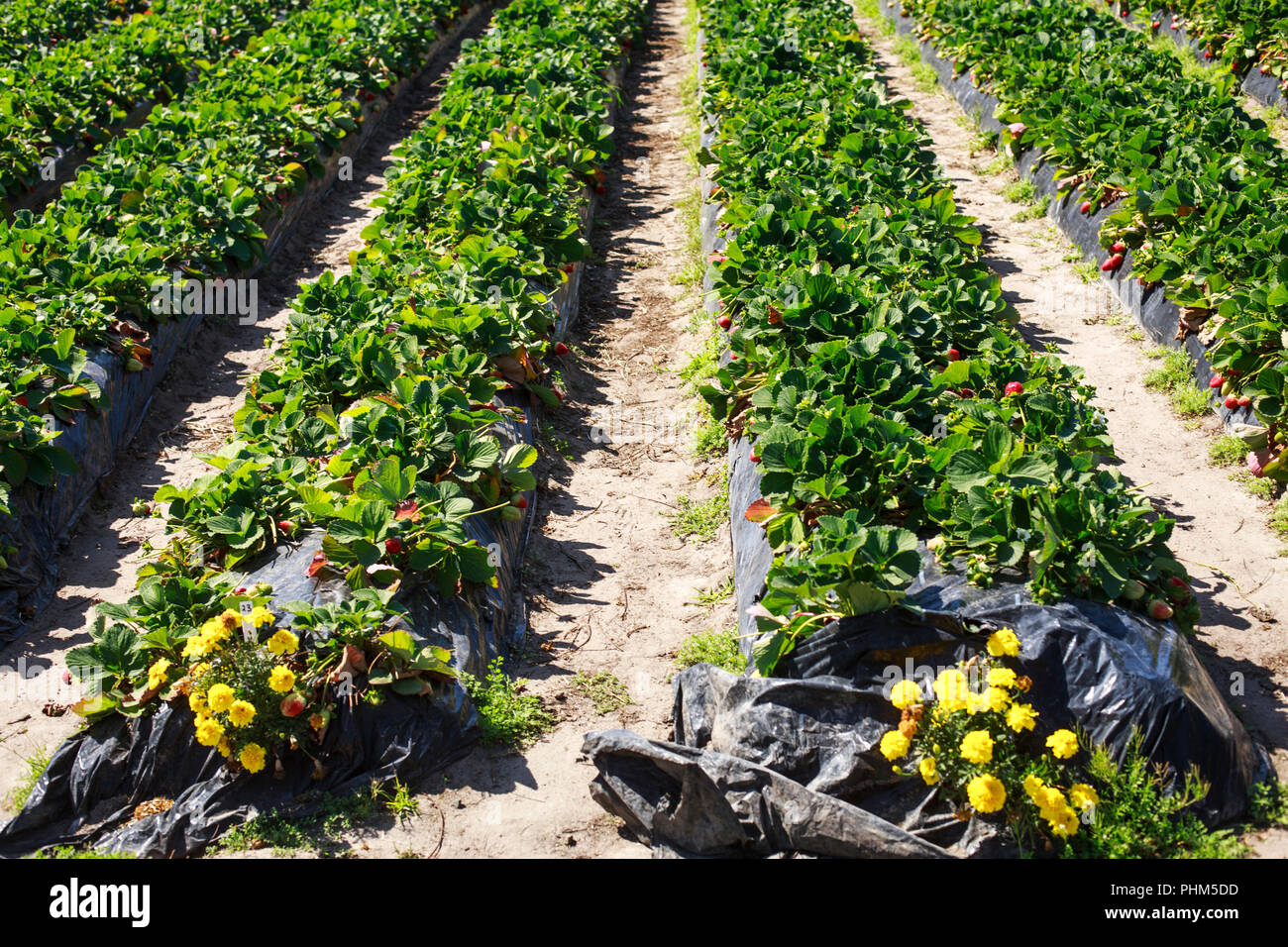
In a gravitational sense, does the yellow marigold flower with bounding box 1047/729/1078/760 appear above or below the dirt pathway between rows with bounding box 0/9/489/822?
above

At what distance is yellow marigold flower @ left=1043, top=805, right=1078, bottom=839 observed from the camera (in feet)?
10.2

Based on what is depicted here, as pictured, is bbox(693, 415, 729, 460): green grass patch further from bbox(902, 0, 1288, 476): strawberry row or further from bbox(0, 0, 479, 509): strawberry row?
bbox(0, 0, 479, 509): strawberry row

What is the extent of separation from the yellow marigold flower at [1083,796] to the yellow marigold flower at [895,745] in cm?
51

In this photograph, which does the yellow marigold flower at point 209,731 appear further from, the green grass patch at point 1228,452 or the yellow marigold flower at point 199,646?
the green grass patch at point 1228,452

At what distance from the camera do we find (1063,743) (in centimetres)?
320

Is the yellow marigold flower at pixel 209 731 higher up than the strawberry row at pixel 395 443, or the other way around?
the strawberry row at pixel 395 443

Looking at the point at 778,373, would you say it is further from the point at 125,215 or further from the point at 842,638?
the point at 125,215

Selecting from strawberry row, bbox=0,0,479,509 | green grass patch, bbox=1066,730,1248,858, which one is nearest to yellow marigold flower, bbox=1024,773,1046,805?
green grass patch, bbox=1066,730,1248,858

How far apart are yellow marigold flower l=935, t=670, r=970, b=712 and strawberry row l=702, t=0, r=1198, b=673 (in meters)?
0.35

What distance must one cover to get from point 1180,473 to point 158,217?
6792mm

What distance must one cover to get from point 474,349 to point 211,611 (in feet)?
7.51

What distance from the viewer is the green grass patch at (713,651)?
4.34 meters

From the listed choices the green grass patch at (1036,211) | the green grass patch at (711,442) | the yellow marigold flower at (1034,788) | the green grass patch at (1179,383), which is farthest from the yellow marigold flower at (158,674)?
the green grass patch at (1036,211)

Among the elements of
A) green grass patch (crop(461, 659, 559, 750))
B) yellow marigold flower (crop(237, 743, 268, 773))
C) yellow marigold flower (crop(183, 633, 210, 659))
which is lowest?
green grass patch (crop(461, 659, 559, 750))
